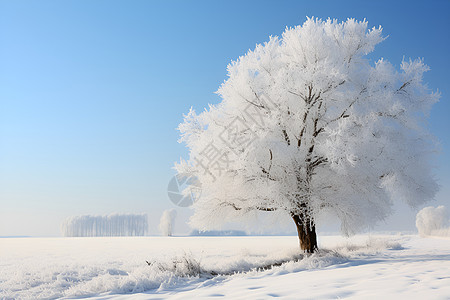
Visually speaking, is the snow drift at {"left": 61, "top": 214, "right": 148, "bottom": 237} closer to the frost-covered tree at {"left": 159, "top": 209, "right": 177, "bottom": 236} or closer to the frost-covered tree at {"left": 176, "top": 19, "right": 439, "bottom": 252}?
the frost-covered tree at {"left": 159, "top": 209, "right": 177, "bottom": 236}

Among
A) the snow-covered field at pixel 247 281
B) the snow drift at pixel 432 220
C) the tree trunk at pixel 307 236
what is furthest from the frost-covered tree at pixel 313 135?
the snow drift at pixel 432 220

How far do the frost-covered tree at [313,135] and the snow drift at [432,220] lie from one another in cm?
3448

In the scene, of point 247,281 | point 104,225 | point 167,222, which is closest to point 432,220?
point 247,281

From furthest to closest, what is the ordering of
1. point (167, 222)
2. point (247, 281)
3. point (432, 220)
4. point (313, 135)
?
point (167, 222) < point (432, 220) < point (313, 135) < point (247, 281)

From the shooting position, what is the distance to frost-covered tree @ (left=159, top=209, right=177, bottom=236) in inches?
2943

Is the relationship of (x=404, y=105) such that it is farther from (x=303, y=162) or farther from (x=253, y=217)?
(x=253, y=217)

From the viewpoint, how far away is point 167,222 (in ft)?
246

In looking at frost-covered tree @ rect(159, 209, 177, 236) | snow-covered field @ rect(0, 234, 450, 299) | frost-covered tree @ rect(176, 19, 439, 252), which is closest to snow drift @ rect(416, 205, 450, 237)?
frost-covered tree @ rect(176, 19, 439, 252)

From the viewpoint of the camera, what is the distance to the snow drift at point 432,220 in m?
44.0

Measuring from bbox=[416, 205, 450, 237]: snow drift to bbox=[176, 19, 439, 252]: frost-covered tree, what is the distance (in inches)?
1357

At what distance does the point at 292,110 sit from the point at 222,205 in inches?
201

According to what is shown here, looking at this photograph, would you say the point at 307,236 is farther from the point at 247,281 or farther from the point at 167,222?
the point at 167,222

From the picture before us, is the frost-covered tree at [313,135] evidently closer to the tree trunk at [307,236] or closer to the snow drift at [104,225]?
the tree trunk at [307,236]

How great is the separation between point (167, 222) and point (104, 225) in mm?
21488
